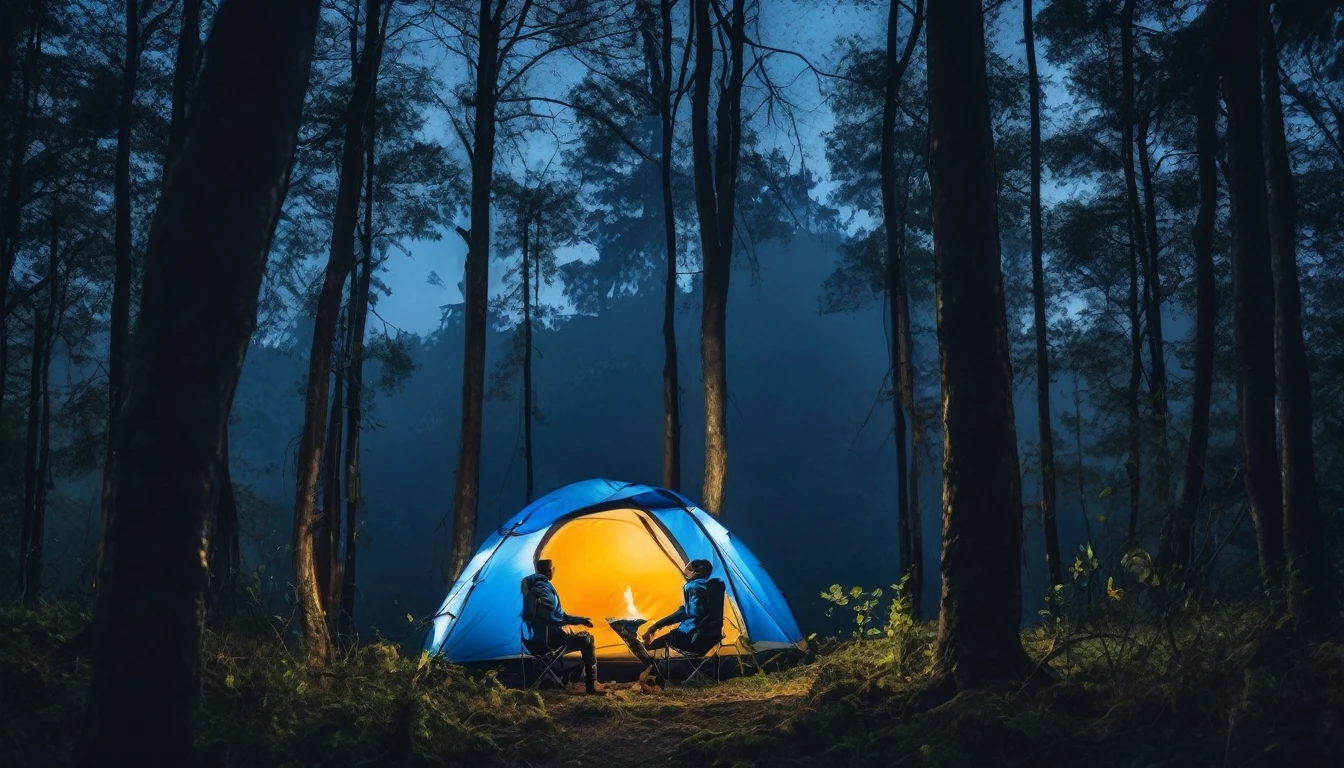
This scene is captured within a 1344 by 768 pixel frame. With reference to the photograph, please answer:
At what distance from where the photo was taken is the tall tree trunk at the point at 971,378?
16.5ft

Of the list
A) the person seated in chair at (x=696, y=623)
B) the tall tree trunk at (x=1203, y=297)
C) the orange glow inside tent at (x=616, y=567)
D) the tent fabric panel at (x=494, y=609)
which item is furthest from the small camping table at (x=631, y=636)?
the tall tree trunk at (x=1203, y=297)

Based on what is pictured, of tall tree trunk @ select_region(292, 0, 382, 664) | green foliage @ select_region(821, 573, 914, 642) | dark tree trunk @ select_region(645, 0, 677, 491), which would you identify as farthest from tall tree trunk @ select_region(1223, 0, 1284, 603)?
dark tree trunk @ select_region(645, 0, 677, 491)

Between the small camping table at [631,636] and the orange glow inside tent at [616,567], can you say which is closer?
the small camping table at [631,636]

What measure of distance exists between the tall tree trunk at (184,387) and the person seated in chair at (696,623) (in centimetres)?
495

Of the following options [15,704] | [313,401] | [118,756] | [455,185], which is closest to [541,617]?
[313,401]

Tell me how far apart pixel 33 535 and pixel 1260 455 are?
13.9 metres

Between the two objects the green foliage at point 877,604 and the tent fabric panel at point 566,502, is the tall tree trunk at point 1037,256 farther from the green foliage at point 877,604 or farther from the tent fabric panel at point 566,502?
the tent fabric panel at point 566,502

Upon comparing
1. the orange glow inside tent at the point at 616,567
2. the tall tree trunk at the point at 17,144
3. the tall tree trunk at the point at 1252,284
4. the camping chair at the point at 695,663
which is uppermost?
the tall tree trunk at the point at 17,144

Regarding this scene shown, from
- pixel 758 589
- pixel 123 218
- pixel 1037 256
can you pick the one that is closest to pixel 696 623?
pixel 758 589

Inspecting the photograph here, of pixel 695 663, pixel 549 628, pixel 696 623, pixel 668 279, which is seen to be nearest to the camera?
pixel 549 628

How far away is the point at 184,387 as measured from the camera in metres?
3.68

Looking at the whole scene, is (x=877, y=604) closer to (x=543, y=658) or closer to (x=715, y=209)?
(x=543, y=658)

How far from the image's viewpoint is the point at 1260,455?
19.9 ft

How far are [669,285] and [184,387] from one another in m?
9.82
